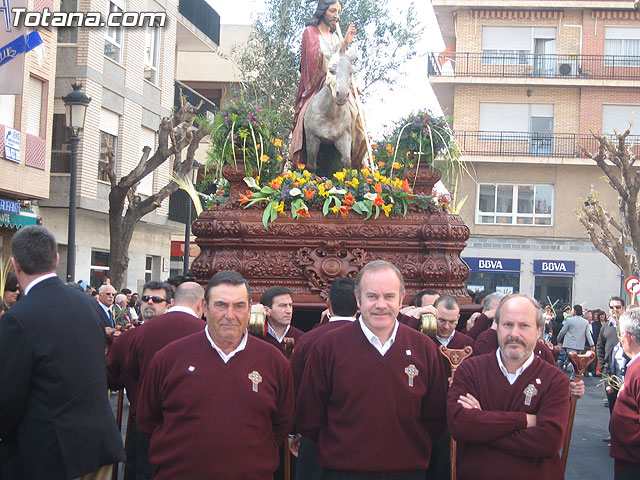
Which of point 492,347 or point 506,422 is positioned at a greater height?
point 492,347

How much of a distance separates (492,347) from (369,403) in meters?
1.95

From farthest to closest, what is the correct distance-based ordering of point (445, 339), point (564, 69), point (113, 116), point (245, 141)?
point (564, 69)
point (113, 116)
point (245, 141)
point (445, 339)

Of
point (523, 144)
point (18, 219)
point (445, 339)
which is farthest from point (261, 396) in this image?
point (523, 144)

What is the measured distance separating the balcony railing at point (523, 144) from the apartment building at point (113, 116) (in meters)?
11.7

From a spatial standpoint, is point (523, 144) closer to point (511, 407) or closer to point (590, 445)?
point (590, 445)

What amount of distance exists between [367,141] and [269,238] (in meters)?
2.03

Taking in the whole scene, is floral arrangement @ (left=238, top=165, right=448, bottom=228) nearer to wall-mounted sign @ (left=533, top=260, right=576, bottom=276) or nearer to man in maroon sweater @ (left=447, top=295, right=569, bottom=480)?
man in maroon sweater @ (left=447, top=295, right=569, bottom=480)

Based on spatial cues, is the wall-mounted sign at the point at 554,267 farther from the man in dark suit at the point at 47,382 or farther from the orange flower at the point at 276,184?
the man in dark suit at the point at 47,382

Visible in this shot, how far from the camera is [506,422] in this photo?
4309 millimetres

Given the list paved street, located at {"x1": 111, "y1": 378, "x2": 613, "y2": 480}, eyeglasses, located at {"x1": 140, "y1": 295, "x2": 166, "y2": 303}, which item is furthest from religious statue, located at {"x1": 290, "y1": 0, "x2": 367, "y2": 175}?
paved street, located at {"x1": 111, "y1": 378, "x2": 613, "y2": 480}

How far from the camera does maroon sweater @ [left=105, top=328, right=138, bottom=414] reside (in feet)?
20.4

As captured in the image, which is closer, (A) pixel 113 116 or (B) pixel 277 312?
(B) pixel 277 312

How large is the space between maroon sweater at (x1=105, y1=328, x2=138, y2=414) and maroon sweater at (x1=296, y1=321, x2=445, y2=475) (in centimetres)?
203

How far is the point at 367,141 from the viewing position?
1095 centimetres
